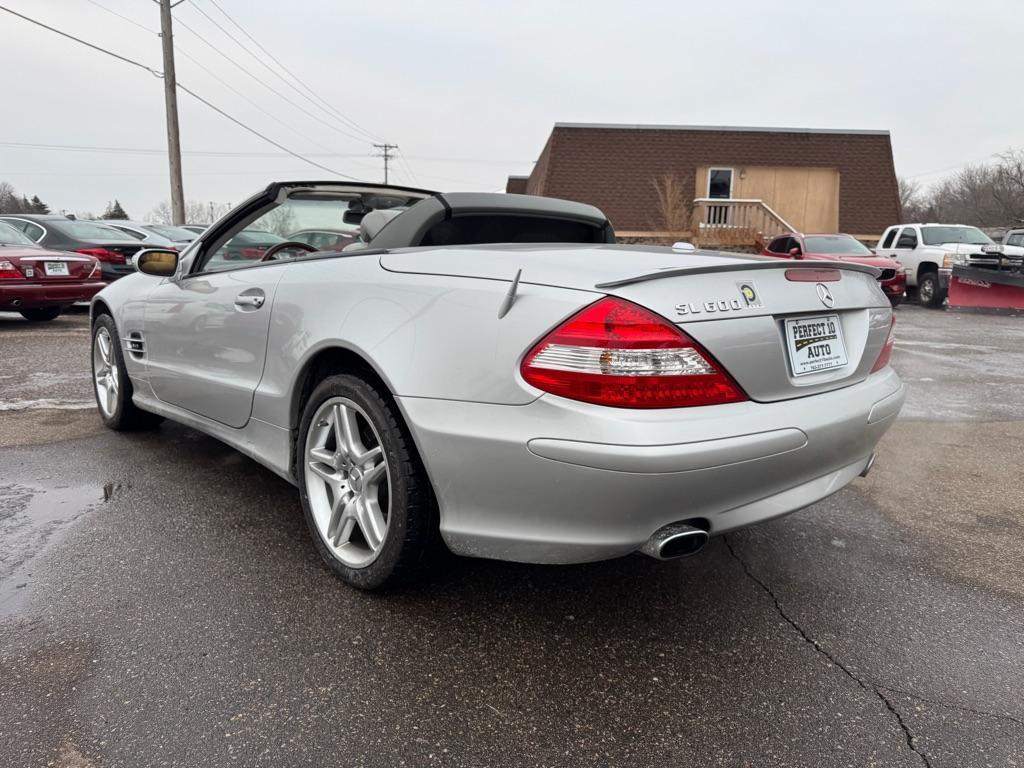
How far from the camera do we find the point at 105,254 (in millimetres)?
10445

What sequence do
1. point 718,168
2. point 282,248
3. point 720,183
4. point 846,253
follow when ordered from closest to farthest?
point 282,248 < point 846,253 < point 718,168 < point 720,183

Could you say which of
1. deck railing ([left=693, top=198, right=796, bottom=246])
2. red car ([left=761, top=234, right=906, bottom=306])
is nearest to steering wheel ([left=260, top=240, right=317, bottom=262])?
red car ([left=761, top=234, right=906, bottom=306])

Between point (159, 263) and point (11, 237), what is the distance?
8.07m

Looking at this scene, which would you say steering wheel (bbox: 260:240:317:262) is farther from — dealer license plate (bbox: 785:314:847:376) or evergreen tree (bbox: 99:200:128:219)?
evergreen tree (bbox: 99:200:128:219)

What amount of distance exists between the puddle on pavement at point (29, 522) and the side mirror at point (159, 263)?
3.46 ft

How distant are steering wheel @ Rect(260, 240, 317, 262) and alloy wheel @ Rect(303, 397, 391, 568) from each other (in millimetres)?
1094

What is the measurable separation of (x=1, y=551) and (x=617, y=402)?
2415mm

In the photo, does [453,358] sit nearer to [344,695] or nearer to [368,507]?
[368,507]

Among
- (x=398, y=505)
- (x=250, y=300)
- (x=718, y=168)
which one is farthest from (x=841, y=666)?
(x=718, y=168)

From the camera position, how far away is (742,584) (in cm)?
254

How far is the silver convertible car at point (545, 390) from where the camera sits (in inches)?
71.5

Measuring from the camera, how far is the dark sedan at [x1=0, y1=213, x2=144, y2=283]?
10.4m

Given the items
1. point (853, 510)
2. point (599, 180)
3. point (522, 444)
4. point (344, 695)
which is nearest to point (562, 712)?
point (344, 695)

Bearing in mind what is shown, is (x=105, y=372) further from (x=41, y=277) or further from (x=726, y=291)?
(x=41, y=277)
